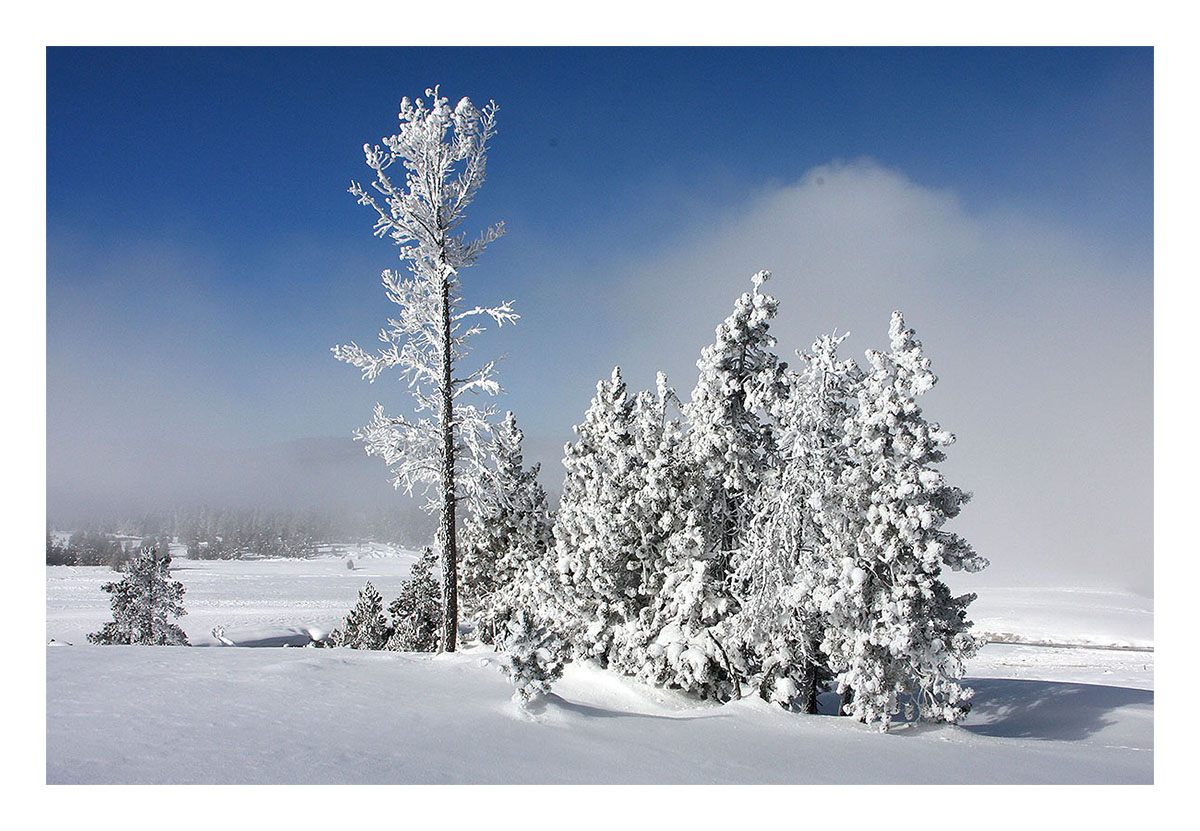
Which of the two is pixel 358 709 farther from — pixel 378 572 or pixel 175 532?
pixel 175 532

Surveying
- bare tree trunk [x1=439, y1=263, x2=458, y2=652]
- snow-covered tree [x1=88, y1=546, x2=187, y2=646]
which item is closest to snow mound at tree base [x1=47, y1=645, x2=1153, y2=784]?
bare tree trunk [x1=439, y1=263, x2=458, y2=652]

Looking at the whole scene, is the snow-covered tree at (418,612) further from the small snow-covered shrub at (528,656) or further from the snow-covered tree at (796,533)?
the small snow-covered shrub at (528,656)

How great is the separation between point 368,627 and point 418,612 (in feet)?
12.5

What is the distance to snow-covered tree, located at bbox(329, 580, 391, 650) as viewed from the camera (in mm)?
40562

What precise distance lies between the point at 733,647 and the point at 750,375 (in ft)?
23.4

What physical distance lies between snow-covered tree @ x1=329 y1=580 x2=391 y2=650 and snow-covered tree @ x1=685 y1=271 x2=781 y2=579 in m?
27.9

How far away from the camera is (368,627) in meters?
41.0

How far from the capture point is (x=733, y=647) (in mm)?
17062

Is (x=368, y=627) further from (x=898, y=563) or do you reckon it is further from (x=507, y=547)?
(x=898, y=563)

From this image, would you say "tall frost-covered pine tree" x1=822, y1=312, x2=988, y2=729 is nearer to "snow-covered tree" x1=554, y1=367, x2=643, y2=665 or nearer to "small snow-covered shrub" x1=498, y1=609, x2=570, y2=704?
"snow-covered tree" x1=554, y1=367, x2=643, y2=665

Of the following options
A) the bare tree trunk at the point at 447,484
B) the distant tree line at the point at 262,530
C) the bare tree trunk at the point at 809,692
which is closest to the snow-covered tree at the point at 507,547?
the bare tree trunk at the point at 447,484

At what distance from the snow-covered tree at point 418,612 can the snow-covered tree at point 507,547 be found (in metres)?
4.20

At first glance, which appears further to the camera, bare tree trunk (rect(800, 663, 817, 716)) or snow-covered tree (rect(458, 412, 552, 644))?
snow-covered tree (rect(458, 412, 552, 644))

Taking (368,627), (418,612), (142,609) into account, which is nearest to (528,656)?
(418,612)
